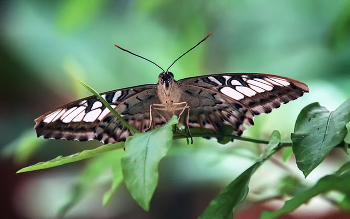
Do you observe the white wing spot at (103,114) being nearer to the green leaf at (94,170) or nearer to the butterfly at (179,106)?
the butterfly at (179,106)

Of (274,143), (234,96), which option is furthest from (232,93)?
(274,143)

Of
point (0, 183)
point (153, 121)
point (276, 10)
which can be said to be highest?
point (276, 10)

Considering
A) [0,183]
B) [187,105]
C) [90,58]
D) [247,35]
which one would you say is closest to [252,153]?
[187,105]

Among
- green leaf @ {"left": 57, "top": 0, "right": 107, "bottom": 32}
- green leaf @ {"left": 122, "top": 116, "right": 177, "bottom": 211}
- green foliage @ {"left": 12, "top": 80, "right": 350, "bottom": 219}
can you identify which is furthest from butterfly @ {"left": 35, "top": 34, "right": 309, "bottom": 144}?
green leaf @ {"left": 57, "top": 0, "right": 107, "bottom": 32}

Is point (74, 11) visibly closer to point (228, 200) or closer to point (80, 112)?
point (80, 112)

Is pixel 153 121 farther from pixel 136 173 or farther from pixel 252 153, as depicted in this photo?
pixel 136 173

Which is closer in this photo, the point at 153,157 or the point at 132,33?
the point at 153,157

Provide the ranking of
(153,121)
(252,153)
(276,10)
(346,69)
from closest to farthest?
1. (153,121)
2. (252,153)
3. (346,69)
4. (276,10)
